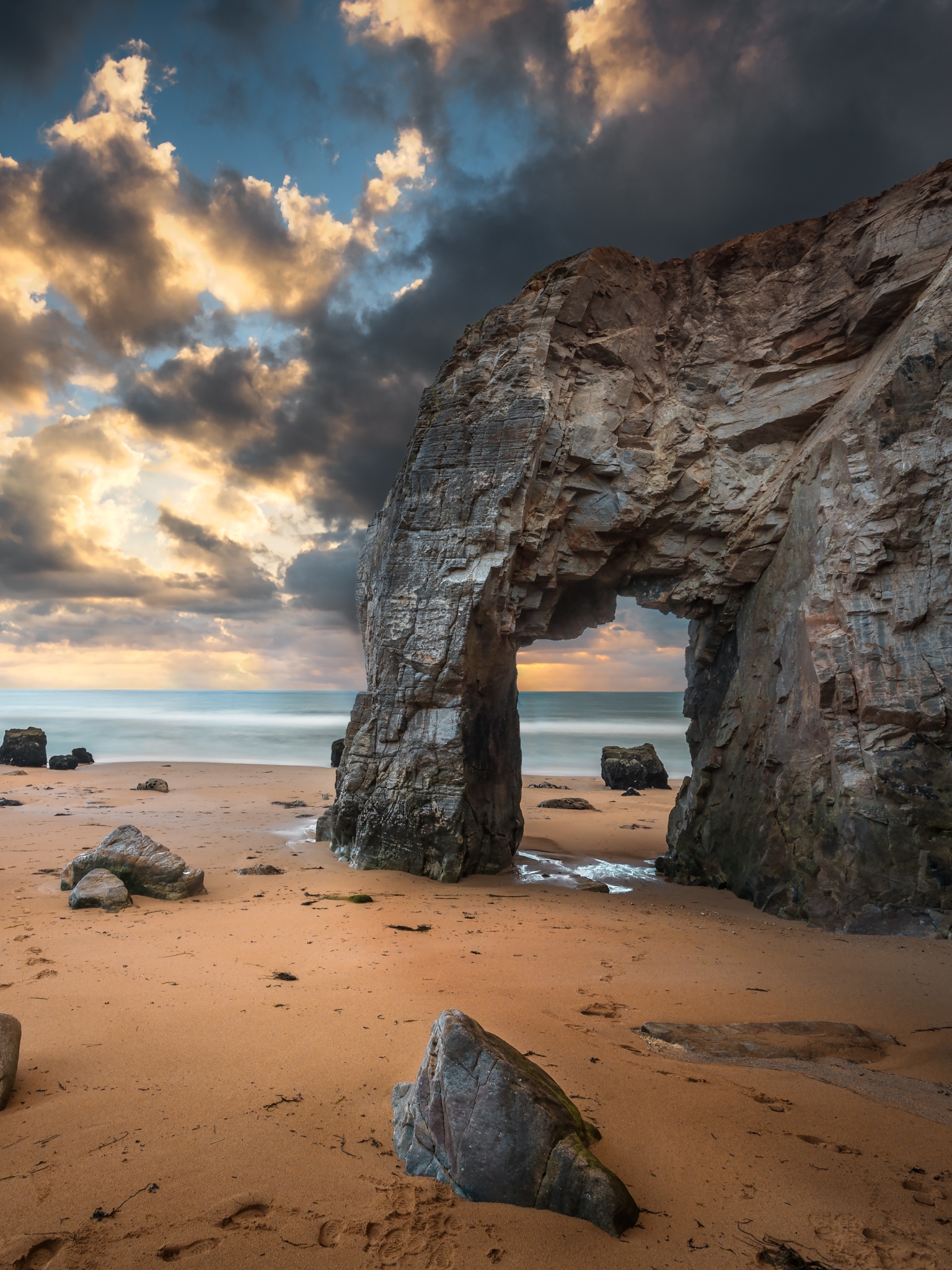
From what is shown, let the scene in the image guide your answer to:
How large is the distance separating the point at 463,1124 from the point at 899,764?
253 inches

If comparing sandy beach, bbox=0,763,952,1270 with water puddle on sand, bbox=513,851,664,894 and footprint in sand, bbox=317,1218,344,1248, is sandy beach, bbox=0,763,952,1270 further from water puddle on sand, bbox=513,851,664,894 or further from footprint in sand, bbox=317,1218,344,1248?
water puddle on sand, bbox=513,851,664,894

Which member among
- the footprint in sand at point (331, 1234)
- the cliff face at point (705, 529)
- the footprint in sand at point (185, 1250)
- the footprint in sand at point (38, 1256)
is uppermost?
the cliff face at point (705, 529)

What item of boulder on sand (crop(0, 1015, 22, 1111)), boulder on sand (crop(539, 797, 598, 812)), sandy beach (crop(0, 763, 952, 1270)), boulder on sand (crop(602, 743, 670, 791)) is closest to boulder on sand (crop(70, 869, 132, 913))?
sandy beach (crop(0, 763, 952, 1270))

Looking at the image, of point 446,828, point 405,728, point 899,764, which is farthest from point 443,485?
point 899,764

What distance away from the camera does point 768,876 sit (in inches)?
318

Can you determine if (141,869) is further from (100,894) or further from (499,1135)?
(499,1135)

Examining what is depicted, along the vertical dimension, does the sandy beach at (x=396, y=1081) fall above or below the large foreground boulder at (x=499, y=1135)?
below

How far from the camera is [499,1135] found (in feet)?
7.51

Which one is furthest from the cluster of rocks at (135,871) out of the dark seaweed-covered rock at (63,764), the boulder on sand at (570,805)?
the dark seaweed-covered rock at (63,764)

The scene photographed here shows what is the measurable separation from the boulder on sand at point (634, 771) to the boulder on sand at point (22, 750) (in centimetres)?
1974

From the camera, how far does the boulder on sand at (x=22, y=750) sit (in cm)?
2127

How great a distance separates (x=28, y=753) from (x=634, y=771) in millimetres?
20861

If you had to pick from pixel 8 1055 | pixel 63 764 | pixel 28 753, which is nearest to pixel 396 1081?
pixel 8 1055

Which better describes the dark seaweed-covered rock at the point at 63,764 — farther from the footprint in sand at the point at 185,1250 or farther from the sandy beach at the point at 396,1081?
the footprint in sand at the point at 185,1250
